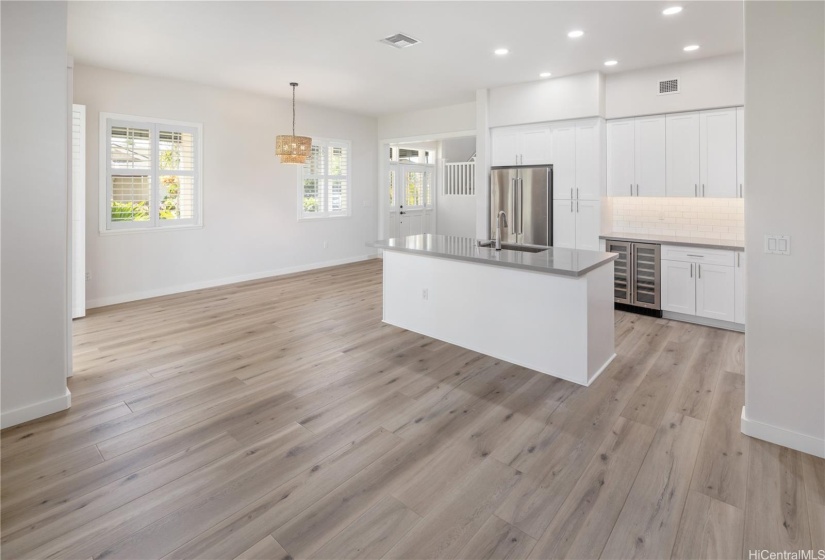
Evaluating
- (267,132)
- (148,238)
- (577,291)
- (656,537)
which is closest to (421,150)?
(267,132)

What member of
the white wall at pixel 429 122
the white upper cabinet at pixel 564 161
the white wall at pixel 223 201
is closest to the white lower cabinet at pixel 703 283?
the white upper cabinet at pixel 564 161

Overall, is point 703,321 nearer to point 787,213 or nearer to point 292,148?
point 787,213

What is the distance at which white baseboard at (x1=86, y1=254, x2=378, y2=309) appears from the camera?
18.7ft

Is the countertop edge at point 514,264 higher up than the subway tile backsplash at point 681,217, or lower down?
lower down

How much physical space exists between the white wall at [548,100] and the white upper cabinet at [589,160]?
6.8 inches

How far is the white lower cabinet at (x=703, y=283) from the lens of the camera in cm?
456

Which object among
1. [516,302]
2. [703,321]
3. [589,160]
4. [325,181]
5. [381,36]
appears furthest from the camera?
[325,181]

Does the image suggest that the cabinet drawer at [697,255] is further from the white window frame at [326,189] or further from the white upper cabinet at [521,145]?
the white window frame at [326,189]

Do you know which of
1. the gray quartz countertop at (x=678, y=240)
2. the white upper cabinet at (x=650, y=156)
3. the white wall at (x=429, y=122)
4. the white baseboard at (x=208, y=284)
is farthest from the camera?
the white wall at (x=429, y=122)

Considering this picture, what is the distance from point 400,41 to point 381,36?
8.6 inches

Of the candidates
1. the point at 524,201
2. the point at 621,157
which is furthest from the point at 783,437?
the point at 524,201

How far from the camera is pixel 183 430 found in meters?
2.64

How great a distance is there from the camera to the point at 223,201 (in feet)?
22.1

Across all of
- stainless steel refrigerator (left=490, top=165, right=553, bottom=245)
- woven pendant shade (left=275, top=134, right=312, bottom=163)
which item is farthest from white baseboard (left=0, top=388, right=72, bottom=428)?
stainless steel refrigerator (left=490, top=165, right=553, bottom=245)
